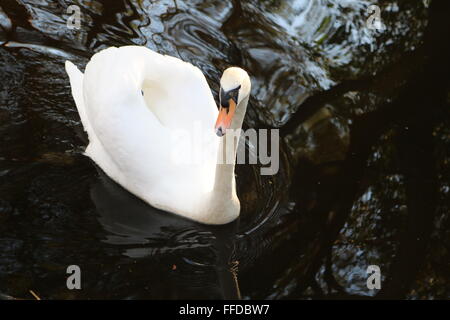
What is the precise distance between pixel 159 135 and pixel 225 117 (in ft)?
3.44

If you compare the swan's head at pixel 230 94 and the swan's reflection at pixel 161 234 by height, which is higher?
the swan's head at pixel 230 94

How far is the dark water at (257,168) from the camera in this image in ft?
18.6

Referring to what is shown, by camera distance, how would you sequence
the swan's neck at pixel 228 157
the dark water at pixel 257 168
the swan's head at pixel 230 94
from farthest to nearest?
the dark water at pixel 257 168
the swan's neck at pixel 228 157
the swan's head at pixel 230 94

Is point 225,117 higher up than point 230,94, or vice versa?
point 230,94

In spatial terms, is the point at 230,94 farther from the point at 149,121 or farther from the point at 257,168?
the point at 257,168

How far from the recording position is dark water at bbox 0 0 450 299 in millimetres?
5656

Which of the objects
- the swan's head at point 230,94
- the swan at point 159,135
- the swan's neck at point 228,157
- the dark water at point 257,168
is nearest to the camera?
the swan's head at point 230,94

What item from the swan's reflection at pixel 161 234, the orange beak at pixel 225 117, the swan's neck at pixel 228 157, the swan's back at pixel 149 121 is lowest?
the swan's reflection at pixel 161 234

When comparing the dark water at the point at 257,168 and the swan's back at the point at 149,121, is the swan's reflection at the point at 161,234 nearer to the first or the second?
the dark water at the point at 257,168

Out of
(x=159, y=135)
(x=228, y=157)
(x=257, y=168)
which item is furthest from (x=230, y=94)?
(x=257, y=168)

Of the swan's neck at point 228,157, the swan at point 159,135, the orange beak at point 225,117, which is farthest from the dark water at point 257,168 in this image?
the orange beak at point 225,117

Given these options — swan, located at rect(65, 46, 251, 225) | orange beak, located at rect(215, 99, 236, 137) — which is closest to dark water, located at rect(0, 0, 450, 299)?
swan, located at rect(65, 46, 251, 225)

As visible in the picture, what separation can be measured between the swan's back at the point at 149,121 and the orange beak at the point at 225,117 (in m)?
0.96

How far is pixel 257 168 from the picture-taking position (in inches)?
262
